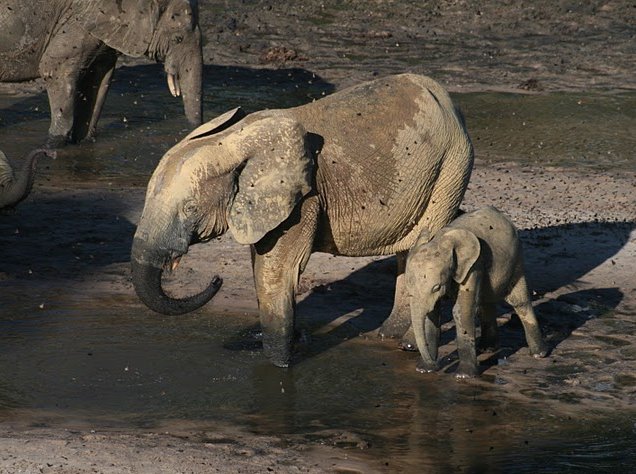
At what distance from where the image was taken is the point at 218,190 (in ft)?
29.2

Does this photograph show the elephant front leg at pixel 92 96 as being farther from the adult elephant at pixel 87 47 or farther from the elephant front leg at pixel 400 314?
the elephant front leg at pixel 400 314

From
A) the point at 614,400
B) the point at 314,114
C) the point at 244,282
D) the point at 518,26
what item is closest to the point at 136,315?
the point at 244,282

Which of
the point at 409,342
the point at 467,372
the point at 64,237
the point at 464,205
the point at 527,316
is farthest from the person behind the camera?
the point at 464,205

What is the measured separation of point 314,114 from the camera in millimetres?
9508

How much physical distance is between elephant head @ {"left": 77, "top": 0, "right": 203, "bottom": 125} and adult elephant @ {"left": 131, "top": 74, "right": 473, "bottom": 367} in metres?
5.21

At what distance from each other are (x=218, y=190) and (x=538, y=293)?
3.61 meters

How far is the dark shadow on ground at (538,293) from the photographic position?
10617 millimetres

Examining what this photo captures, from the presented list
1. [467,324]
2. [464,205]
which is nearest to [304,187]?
[467,324]

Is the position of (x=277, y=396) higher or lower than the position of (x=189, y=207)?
lower

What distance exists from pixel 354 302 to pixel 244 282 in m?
0.95

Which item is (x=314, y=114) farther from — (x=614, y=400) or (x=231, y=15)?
(x=231, y=15)

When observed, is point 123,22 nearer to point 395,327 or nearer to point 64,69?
point 64,69

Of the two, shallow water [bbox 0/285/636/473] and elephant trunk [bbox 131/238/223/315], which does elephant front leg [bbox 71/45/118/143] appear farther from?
elephant trunk [bbox 131/238/223/315]

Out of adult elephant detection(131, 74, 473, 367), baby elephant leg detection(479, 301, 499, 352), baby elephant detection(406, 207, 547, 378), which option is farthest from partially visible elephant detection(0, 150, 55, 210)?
baby elephant leg detection(479, 301, 499, 352)
